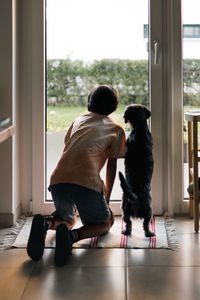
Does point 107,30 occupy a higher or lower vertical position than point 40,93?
higher

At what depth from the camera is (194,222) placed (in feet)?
9.98

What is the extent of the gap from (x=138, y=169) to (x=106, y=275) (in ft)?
2.44

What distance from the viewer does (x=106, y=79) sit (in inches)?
134

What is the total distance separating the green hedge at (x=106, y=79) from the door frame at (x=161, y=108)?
0.23 feet

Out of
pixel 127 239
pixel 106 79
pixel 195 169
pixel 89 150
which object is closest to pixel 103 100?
pixel 89 150

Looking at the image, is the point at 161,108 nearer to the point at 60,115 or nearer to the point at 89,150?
the point at 60,115

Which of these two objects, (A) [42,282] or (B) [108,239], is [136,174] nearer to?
(B) [108,239]

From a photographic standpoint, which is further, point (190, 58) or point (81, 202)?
point (190, 58)

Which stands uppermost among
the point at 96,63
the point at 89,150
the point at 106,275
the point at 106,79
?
the point at 96,63

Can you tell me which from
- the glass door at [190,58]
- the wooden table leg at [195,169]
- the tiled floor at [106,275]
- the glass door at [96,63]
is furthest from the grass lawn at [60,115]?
the tiled floor at [106,275]

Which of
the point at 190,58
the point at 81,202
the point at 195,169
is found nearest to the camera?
the point at 81,202

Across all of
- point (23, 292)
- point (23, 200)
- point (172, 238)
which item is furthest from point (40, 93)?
point (23, 292)

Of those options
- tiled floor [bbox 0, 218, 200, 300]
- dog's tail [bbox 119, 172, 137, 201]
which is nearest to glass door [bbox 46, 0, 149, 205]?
dog's tail [bbox 119, 172, 137, 201]

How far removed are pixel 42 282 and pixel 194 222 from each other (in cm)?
117
